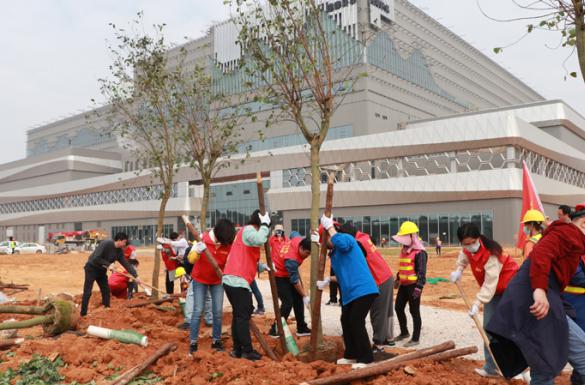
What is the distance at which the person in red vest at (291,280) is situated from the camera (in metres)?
7.46

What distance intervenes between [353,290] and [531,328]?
221 cm

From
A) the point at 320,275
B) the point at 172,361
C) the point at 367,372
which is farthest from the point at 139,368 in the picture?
the point at 367,372

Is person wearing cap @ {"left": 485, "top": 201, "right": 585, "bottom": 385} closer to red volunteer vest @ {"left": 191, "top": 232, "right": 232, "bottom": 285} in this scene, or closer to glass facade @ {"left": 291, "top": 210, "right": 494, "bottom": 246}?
red volunteer vest @ {"left": 191, "top": 232, "right": 232, "bottom": 285}

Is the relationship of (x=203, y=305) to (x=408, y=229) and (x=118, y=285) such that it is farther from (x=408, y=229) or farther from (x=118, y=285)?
(x=118, y=285)

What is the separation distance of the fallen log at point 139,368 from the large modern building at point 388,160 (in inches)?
604

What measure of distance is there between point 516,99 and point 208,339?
8931cm

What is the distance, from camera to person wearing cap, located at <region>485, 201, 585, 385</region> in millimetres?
3463

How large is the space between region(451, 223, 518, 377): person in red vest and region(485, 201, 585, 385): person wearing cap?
1466mm

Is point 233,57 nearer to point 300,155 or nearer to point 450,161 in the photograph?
point 300,155

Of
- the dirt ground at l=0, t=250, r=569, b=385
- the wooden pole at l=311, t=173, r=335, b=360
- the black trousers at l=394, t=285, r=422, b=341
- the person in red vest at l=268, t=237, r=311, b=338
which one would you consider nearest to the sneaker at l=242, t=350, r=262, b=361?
the dirt ground at l=0, t=250, r=569, b=385

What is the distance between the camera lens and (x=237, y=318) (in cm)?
589

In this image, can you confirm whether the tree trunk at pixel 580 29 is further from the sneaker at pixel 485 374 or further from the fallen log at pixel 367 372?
the fallen log at pixel 367 372

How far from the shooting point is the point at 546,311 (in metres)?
3.39

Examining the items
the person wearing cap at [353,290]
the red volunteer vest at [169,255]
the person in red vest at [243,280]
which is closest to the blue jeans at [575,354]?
the person wearing cap at [353,290]
